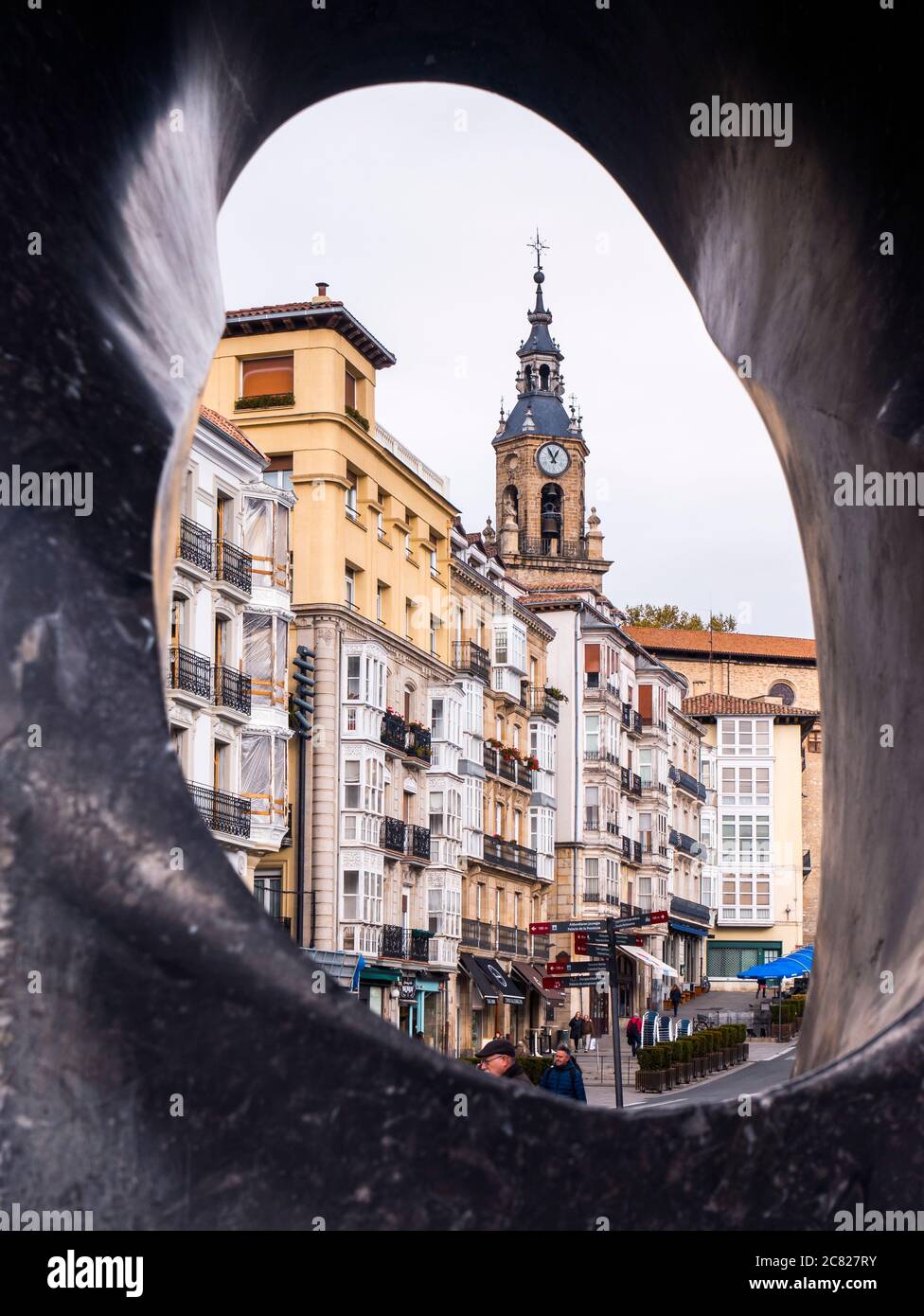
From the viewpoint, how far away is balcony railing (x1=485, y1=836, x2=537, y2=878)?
6662 cm

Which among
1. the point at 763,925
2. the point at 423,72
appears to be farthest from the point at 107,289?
the point at 763,925

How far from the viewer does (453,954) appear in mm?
59812

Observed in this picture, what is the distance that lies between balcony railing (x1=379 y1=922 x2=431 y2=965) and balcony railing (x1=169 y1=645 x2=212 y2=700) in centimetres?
1373

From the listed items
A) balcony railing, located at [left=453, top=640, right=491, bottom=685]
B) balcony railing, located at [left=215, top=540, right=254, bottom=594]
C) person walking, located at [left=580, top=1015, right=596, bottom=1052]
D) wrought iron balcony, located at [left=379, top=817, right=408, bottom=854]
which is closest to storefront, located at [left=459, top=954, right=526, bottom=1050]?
person walking, located at [left=580, top=1015, right=596, bottom=1052]

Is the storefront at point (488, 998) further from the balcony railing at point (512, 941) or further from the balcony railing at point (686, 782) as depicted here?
the balcony railing at point (686, 782)

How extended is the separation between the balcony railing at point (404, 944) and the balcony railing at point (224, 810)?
35.5 ft

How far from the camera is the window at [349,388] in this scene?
5363 centimetres

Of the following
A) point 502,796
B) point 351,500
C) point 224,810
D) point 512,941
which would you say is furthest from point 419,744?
point 224,810

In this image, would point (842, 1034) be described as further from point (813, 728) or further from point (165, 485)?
point (813, 728)

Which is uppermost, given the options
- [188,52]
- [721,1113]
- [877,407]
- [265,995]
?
[188,52]

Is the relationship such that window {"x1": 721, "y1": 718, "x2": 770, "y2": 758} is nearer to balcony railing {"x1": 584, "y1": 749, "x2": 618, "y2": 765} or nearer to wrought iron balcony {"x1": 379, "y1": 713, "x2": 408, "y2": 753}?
balcony railing {"x1": 584, "y1": 749, "x2": 618, "y2": 765}

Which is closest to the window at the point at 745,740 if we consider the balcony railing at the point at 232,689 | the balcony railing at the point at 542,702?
the balcony railing at the point at 542,702

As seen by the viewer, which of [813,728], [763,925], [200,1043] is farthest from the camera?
[813,728]

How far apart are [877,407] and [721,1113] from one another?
65.5 inches
